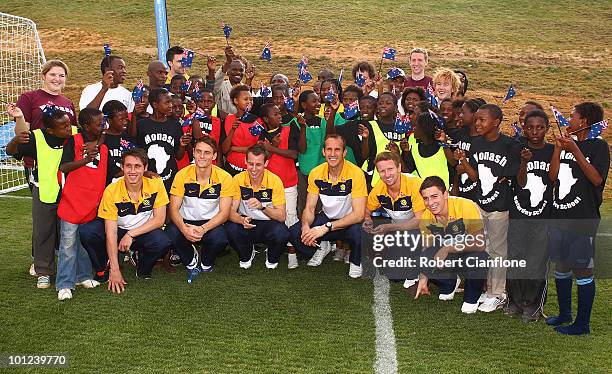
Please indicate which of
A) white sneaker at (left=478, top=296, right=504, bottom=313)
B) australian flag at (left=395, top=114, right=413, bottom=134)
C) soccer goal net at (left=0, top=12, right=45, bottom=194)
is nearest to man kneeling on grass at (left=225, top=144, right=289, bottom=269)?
australian flag at (left=395, top=114, right=413, bottom=134)

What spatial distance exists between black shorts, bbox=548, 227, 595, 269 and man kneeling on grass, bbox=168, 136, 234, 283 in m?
2.73

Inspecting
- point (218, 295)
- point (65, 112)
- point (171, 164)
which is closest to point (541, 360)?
point (218, 295)

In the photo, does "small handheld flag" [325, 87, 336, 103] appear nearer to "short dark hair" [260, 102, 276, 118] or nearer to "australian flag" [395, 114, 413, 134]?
"short dark hair" [260, 102, 276, 118]

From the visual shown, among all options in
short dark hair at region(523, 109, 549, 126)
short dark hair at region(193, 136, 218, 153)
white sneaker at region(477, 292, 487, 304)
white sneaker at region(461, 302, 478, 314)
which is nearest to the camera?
short dark hair at region(523, 109, 549, 126)

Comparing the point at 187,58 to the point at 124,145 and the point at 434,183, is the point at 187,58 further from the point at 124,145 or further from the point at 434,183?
the point at 434,183

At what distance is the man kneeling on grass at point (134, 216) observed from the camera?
6.34 metres

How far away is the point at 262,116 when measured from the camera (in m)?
7.21

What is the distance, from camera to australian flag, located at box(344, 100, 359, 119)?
7228mm

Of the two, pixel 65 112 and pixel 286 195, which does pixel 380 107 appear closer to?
pixel 286 195

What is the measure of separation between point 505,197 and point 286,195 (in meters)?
2.21

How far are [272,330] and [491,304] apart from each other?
1659 millimetres

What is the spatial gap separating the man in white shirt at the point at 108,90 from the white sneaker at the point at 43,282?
1.54 metres

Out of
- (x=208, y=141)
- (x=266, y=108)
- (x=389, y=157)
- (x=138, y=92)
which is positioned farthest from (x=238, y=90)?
(x=389, y=157)

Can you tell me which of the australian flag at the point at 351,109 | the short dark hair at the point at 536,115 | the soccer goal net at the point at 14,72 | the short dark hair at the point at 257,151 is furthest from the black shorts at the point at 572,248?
the soccer goal net at the point at 14,72
